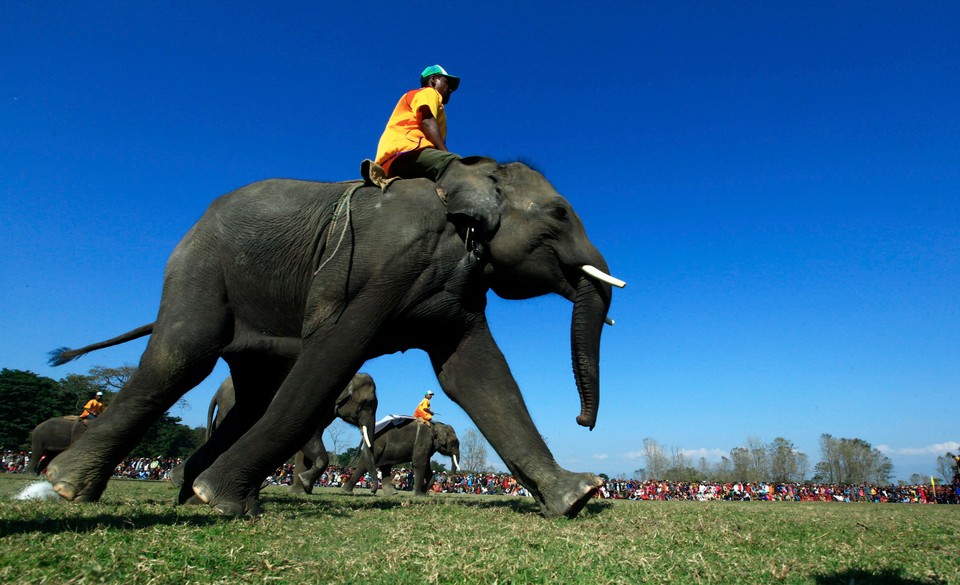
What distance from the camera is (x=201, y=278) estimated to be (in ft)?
16.5

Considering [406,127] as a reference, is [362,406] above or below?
below

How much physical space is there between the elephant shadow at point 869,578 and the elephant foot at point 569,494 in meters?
2.12

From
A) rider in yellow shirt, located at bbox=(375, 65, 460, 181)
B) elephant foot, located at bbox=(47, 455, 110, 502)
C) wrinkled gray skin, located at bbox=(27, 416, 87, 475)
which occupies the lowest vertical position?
elephant foot, located at bbox=(47, 455, 110, 502)

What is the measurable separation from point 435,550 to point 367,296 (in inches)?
91.7

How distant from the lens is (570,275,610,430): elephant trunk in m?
5.05

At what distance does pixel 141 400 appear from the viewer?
4.77 meters

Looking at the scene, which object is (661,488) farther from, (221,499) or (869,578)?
(869,578)

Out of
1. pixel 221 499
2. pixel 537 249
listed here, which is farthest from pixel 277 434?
pixel 537 249

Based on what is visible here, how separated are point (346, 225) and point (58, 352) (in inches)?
126

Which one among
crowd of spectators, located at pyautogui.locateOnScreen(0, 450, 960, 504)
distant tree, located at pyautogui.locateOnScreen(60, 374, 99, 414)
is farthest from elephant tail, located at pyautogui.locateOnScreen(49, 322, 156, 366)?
distant tree, located at pyautogui.locateOnScreen(60, 374, 99, 414)

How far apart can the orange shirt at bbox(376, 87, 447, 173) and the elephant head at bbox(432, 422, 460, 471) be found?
13010 millimetres

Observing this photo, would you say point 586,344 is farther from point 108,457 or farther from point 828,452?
point 828,452

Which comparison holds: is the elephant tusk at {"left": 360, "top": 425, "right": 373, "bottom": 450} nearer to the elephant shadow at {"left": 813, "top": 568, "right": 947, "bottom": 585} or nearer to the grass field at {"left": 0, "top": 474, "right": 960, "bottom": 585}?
the grass field at {"left": 0, "top": 474, "right": 960, "bottom": 585}

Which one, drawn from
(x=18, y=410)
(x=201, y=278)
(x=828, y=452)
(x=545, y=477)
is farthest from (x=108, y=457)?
(x=828, y=452)
